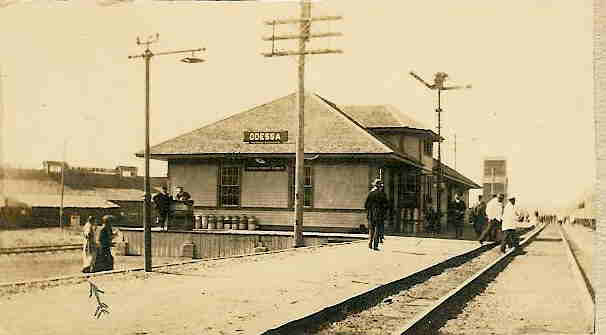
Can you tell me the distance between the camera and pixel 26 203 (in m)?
8.95

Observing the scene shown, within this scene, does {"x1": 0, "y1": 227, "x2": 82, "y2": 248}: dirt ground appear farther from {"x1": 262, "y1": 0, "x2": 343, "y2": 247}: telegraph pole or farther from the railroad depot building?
the railroad depot building

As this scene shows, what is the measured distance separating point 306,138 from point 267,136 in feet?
8.47

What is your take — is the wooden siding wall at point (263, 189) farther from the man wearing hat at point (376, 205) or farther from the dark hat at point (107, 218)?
the dark hat at point (107, 218)

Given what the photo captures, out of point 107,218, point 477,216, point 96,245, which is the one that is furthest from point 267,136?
point 477,216

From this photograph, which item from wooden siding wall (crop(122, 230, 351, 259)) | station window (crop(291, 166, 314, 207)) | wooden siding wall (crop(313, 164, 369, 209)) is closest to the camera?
wooden siding wall (crop(122, 230, 351, 259))

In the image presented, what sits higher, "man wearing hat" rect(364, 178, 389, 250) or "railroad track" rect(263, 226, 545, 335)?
"man wearing hat" rect(364, 178, 389, 250)

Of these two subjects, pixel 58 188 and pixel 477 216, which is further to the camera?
pixel 477 216

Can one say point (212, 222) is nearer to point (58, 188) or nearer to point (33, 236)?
point (33, 236)

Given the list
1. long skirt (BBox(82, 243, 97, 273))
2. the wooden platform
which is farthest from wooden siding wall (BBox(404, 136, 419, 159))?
long skirt (BBox(82, 243, 97, 273))

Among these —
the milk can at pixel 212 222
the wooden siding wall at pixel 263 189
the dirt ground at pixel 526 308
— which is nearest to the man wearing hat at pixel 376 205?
the dirt ground at pixel 526 308

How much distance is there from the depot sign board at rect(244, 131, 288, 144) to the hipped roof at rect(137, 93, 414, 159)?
0.09m

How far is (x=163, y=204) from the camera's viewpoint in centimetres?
1388

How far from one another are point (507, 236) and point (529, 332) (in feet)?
34.2

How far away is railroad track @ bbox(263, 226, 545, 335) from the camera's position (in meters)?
6.81
